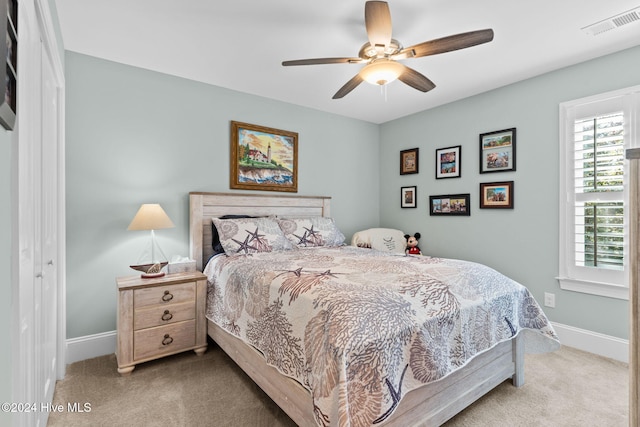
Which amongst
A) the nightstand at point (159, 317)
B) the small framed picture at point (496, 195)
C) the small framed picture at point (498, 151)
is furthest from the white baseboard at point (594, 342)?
the nightstand at point (159, 317)

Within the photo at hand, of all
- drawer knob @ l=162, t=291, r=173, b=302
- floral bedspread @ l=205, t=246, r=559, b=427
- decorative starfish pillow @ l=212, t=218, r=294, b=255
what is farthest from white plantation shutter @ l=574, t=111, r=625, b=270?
drawer knob @ l=162, t=291, r=173, b=302

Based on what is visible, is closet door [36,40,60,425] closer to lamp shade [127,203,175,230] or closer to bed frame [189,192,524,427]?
lamp shade [127,203,175,230]

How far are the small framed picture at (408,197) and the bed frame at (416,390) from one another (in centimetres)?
228

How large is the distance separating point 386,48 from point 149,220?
219 centimetres

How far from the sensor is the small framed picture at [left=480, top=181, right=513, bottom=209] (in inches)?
125

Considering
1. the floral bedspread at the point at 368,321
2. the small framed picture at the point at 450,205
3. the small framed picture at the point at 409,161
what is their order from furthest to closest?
the small framed picture at the point at 409,161 < the small framed picture at the point at 450,205 < the floral bedspread at the point at 368,321

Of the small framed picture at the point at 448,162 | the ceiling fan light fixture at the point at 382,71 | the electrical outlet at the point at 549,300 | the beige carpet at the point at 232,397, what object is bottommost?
the beige carpet at the point at 232,397

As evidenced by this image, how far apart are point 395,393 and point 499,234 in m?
2.56

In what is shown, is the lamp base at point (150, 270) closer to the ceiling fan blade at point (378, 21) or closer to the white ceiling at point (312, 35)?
the white ceiling at point (312, 35)

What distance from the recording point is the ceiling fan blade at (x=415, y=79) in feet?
7.32

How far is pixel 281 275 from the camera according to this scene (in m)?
1.92

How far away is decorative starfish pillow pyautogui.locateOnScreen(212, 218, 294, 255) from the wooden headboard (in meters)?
0.19

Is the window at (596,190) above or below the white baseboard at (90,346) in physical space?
above

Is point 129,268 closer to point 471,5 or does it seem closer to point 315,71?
point 315,71
